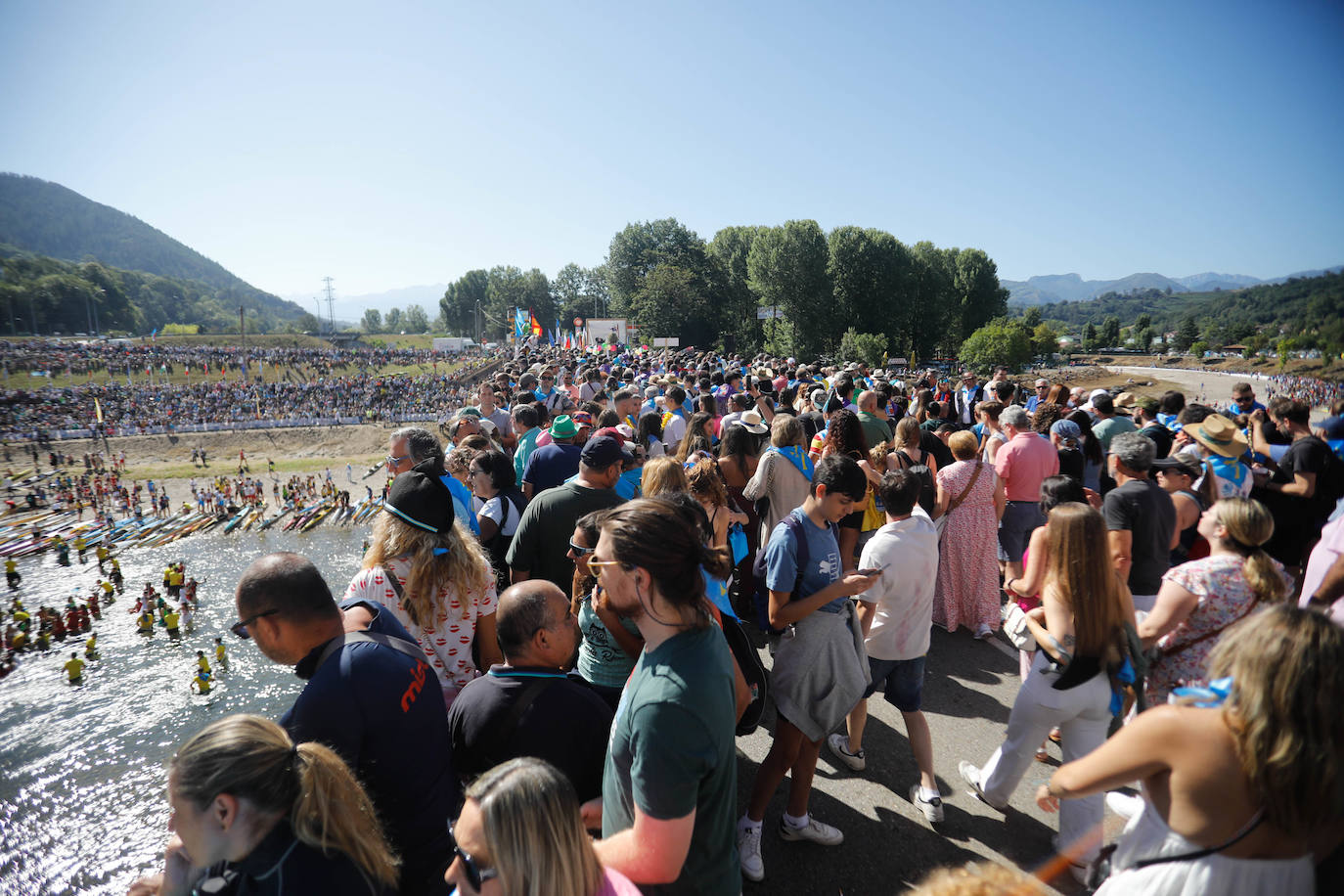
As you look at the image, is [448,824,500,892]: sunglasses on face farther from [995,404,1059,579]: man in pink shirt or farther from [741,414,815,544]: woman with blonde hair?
[995,404,1059,579]: man in pink shirt

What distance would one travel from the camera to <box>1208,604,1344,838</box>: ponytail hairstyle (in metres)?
1.43

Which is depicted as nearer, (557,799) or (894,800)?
(557,799)

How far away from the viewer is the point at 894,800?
11.9ft

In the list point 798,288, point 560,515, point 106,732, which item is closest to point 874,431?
point 560,515

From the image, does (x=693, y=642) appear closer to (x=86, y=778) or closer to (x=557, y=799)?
(x=557, y=799)

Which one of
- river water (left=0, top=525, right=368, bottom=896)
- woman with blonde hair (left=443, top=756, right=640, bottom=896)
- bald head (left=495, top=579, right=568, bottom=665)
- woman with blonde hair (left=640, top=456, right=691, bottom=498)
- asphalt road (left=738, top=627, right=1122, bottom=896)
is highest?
woman with blonde hair (left=640, top=456, right=691, bottom=498)

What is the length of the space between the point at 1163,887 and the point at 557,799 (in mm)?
1698

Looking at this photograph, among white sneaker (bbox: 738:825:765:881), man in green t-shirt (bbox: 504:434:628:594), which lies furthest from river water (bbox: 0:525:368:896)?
white sneaker (bbox: 738:825:765:881)

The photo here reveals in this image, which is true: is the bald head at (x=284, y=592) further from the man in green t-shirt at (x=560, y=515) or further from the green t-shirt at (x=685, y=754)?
the man in green t-shirt at (x=560, y=515)

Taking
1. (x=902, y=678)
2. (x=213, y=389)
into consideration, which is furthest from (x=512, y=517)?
(x=213, y=389)

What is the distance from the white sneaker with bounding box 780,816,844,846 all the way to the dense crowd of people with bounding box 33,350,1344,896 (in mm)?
19

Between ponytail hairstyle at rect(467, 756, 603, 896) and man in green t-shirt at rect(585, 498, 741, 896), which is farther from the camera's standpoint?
man in green t-shirt at rect(585, 498, 741, 896)

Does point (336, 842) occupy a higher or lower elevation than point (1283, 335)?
lower

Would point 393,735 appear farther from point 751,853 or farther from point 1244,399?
point 1244,399
